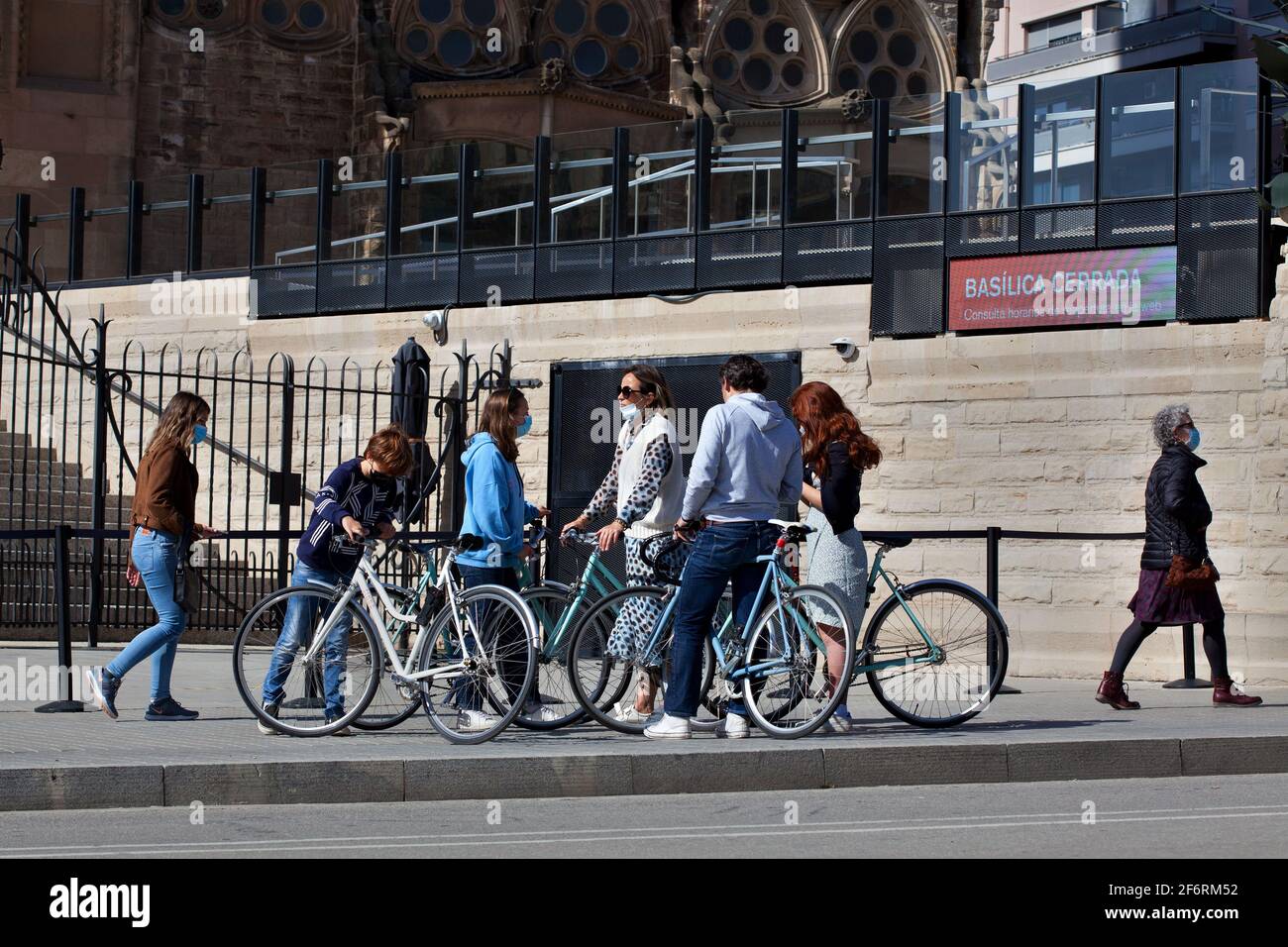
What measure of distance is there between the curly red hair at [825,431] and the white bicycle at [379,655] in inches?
69.6

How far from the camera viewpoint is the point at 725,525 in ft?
32.5

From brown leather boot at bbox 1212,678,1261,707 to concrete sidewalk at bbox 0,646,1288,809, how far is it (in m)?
1.01

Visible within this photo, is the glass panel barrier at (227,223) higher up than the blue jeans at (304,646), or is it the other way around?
the glass panel barrier at (227,223)

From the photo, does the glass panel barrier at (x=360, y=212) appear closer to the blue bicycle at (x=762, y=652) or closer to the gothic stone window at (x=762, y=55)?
the gothic stone window at (x=762, y=55)

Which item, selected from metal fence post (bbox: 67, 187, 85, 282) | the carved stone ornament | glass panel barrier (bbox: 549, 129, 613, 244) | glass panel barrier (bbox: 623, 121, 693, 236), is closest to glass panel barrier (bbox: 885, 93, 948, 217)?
glass panel barrier (bbox: 623, 121, 693, 236)

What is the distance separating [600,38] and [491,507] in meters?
Answer: 21.7

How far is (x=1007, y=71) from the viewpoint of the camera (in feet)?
139

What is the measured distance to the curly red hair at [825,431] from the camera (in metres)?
10.2

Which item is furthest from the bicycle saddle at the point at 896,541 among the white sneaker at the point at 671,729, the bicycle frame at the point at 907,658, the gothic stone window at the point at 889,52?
the gothic stone window at the point at 889,52

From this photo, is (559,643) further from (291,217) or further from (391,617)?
(291,217)

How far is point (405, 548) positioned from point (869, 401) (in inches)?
310

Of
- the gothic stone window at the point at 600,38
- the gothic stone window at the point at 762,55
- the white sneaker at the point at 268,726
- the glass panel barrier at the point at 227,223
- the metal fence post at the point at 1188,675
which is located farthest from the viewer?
the gothic stone window at the point at 762,55

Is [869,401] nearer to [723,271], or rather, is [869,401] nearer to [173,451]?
[723,271]
